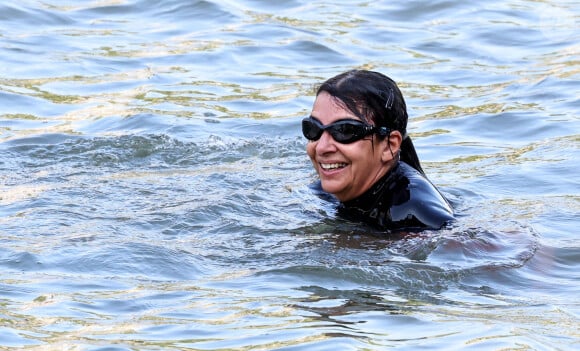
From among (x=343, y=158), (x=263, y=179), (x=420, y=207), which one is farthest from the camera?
(x=263, y=179)

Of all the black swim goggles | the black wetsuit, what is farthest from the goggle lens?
the black wetsuit

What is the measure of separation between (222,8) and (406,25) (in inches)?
75.5

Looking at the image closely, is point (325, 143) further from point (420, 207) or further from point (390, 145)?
point (420, 207)

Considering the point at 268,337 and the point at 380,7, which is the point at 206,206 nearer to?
the point at 268,337

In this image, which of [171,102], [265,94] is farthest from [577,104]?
[171,102]

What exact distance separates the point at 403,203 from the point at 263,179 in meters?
1.89

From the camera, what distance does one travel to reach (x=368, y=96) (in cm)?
609

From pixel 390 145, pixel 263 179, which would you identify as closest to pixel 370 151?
pixel 390 145

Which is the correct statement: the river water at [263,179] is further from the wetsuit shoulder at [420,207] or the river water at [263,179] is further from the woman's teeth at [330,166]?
the woman's teeth at [330,166]

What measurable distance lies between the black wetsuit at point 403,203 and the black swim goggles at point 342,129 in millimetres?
288

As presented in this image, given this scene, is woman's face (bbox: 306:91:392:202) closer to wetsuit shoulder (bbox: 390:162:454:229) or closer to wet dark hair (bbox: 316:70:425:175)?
wet dark hair (bbox: 316:70:425:175)

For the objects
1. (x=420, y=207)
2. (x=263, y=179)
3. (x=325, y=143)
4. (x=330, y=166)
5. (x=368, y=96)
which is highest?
(x=368, y=96)

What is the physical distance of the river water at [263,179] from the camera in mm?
4898

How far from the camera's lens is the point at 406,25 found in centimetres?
1285
